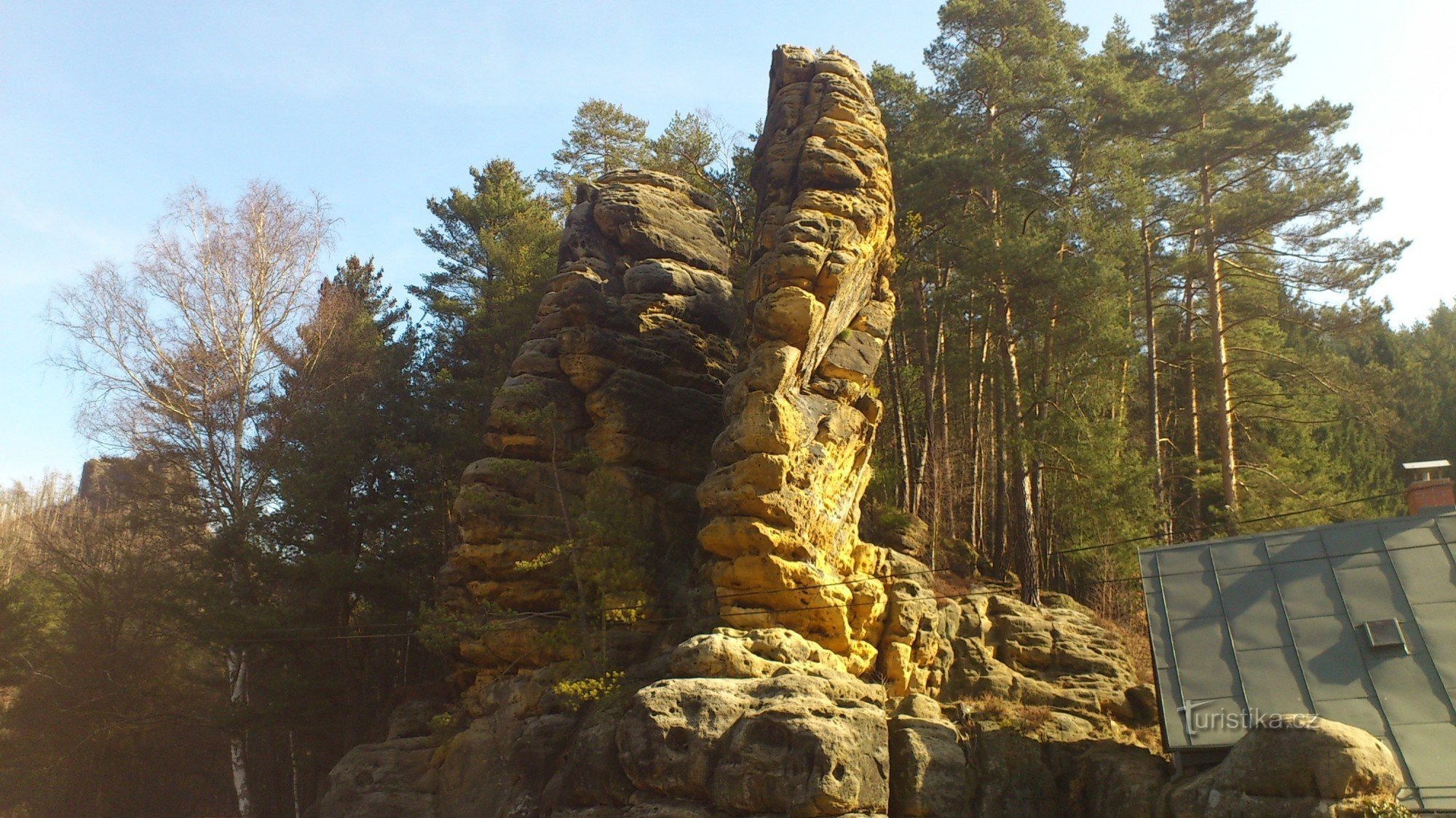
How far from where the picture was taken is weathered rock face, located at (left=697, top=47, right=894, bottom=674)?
1739 centimetres

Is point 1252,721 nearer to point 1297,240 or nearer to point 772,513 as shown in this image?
point 772,513

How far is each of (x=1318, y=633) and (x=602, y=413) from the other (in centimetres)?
1362

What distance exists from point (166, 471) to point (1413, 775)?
25.8 metres

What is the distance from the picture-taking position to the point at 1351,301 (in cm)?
2483

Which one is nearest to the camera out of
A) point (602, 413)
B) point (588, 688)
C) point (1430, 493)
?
point (1430, 493)

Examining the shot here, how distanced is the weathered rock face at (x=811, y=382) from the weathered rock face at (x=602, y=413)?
288 cm

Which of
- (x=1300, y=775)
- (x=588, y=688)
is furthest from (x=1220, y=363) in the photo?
(x=588, y=688)

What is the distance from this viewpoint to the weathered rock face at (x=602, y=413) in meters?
20.2

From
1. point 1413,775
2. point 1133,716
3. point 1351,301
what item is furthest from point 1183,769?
point 1351,301

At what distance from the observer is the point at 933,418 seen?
2727cm

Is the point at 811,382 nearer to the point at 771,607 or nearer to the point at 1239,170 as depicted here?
the point at 771,607

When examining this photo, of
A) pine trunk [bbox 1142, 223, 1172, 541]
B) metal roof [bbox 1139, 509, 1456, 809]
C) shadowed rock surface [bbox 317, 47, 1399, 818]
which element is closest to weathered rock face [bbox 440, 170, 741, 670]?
shadowed rock surface [bbox 317, 47, 1399, 818]

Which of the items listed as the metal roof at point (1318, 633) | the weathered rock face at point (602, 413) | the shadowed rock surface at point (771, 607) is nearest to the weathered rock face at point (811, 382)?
the shadowed rock surface at point (771, 607)

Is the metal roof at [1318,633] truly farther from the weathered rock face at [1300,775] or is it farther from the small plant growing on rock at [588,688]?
the small plant growing on rock at [588,688]
